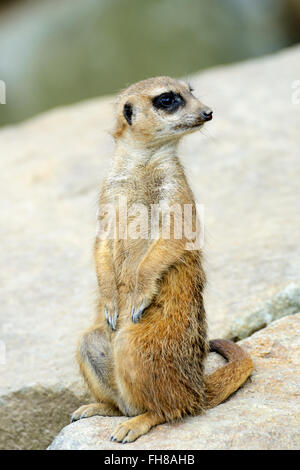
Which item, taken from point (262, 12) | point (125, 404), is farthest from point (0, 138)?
point (262, 12)

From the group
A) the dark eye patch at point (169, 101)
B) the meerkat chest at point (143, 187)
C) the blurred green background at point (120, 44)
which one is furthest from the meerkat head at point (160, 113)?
→ the blurred green background at point (120, 44)

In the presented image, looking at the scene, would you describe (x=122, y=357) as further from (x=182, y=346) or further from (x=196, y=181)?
(x=196, y=181)

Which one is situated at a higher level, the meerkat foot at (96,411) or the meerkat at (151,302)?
the meerkat at (151,302)

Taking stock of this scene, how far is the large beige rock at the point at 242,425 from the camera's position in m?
3.00

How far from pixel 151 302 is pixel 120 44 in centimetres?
1270

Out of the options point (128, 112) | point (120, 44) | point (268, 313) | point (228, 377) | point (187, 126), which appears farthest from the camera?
point (120, 44)

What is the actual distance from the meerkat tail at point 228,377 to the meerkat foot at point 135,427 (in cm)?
33

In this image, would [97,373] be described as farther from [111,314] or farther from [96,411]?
[111,314]

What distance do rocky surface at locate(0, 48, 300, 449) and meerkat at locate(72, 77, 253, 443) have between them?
0.20 m

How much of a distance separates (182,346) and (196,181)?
3.65 metres

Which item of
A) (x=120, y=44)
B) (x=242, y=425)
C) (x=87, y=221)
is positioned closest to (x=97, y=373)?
(x=242, y=425)

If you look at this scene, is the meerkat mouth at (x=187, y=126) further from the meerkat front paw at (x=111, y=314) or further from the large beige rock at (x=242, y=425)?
the large beige rock at (x=242, y=425)

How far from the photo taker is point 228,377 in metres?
3.60

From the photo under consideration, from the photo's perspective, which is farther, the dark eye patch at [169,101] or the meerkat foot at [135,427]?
the dark eye patch at [169,101]
